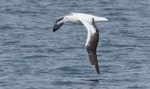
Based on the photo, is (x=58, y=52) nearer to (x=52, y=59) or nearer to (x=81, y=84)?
(x=52, y=59)

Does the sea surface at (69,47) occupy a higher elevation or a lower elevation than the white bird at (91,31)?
lower

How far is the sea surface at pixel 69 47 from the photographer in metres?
30.6

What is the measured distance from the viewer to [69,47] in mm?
36500

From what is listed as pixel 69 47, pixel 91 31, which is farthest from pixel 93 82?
pixel 69 47

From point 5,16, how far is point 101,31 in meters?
5.29

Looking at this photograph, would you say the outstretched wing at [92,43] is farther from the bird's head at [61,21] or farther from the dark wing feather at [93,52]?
the bird's head at [61,21]

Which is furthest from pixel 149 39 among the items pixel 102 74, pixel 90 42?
pixel 90 42

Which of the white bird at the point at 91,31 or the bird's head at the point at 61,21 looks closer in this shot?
the white bird at the point at 91,31

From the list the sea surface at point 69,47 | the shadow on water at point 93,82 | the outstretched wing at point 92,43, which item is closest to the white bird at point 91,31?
the outstretched wing at point 92,43

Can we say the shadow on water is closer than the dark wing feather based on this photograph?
No

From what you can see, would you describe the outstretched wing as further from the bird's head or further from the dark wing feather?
the bird's head

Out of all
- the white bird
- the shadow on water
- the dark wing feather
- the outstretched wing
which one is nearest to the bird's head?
the white bird

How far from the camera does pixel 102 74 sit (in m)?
31.5

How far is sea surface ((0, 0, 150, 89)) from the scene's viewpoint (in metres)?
30.6
